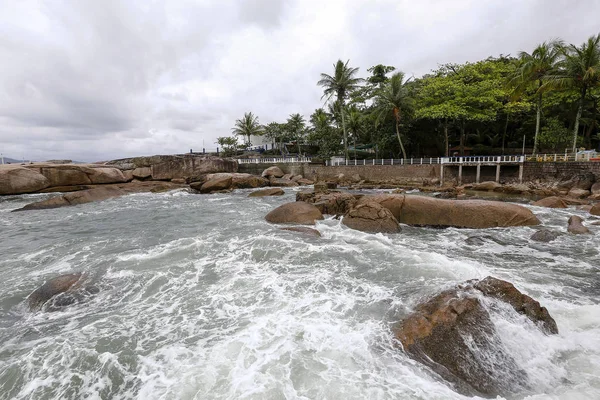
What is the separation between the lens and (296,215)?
38.1 ft

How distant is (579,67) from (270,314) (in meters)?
27.7

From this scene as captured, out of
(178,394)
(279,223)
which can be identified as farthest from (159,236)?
(178,394)

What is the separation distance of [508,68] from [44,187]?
44917mm

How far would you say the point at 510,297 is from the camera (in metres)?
4.57

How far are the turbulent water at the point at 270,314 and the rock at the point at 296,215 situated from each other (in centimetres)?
148

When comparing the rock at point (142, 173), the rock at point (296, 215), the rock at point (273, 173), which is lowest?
the rock at point (296, 215)

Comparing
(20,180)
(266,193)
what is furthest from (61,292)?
(20,180)

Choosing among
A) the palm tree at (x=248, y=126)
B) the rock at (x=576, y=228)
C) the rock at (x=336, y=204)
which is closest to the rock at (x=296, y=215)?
the rock at (x=336, y=204)

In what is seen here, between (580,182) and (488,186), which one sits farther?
(488,186)

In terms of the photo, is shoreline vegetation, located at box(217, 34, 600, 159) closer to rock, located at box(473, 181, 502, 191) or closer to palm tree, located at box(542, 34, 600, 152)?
palm tree, located at box(542, 34, 600, 152)

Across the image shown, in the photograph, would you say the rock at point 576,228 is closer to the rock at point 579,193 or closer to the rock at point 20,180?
the rock at point 579,193

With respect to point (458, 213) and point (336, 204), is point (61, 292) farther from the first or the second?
point (458, 213)

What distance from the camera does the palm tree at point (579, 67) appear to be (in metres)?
20.2

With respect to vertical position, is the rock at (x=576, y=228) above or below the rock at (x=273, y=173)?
below
